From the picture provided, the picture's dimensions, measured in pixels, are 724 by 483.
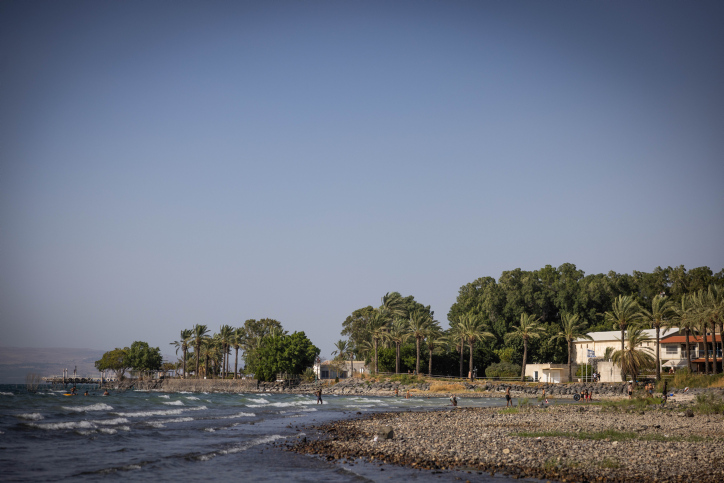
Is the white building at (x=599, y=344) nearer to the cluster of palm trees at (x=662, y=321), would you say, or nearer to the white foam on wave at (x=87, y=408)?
the cluster of palm trees at (x=662, y=321)

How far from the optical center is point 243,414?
46688 mm

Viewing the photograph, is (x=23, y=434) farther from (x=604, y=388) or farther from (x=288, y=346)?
(x=288, y=346)

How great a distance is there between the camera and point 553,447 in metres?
21.1

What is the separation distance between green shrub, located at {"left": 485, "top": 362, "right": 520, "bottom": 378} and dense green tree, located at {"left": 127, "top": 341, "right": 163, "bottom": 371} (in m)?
87.6

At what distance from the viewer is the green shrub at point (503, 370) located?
3509 inches

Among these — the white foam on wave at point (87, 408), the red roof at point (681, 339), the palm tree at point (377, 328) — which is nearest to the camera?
the white foam on wave at point (87, 408)

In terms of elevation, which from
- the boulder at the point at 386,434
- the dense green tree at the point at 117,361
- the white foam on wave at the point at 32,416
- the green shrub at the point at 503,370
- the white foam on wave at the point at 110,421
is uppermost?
the boulder at the point at 386,434

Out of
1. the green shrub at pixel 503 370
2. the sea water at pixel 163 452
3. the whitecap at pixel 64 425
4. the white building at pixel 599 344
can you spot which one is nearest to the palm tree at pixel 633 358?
the white building at pixel 599 344

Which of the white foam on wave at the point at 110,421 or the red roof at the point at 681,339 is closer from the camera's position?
the white foam on wave at the point at 110,421

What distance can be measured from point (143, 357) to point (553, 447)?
133 metres

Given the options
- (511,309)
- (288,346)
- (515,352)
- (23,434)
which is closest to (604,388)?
(515,352)

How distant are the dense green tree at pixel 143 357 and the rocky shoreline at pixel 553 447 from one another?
117059mm

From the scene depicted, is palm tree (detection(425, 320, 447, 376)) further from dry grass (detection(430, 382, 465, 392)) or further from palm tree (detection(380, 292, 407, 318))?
palm tree (detection(380, 292, 407, 318))

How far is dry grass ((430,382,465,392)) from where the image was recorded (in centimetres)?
7982
